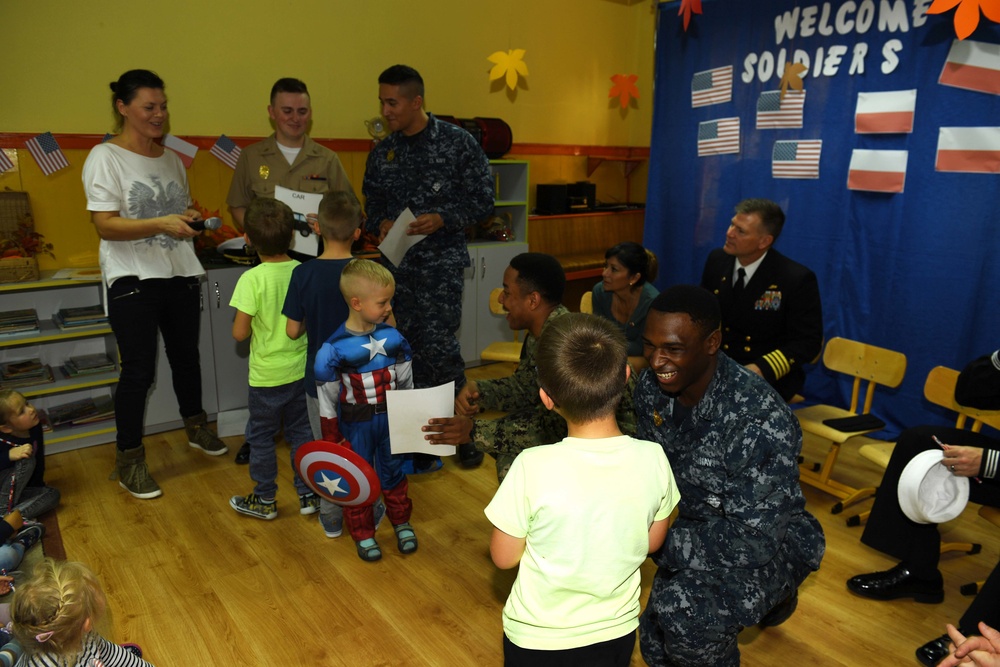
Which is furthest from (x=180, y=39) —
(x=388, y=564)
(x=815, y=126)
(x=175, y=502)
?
(x=815, y=126)

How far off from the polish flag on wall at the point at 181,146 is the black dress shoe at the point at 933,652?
14.5 ft

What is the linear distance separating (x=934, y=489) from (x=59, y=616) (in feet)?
8.69

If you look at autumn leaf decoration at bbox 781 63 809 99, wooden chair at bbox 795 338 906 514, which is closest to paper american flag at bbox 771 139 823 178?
autumn leaf decoration at bbox 781 63 809 99

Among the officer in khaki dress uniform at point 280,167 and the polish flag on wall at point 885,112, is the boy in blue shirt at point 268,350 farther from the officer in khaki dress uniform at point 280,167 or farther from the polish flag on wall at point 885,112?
the polish flag on wall at point 885,112

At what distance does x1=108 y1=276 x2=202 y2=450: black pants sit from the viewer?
10.4 feet

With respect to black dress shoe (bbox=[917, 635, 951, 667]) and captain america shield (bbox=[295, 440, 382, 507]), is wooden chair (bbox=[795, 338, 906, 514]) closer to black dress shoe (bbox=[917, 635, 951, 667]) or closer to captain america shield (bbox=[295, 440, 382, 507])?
black dress shoe (bbox=[917, 635, 951, 667])

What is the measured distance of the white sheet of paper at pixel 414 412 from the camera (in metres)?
2.50

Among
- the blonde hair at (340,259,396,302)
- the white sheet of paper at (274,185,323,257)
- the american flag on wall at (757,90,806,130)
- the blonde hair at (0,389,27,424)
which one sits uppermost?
the american flag on wall at (757,90,806,130)

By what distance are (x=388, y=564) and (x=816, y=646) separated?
5.26ft

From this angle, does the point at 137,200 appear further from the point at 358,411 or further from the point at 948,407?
the point at 948,407

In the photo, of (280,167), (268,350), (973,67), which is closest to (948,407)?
(973,67)

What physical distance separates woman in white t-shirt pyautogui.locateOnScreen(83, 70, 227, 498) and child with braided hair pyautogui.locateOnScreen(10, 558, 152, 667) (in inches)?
66.2

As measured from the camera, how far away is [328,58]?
16.0 feet

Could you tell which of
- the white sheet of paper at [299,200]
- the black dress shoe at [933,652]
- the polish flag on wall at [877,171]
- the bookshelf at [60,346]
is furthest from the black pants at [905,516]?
the bookshelf at [60,346]
